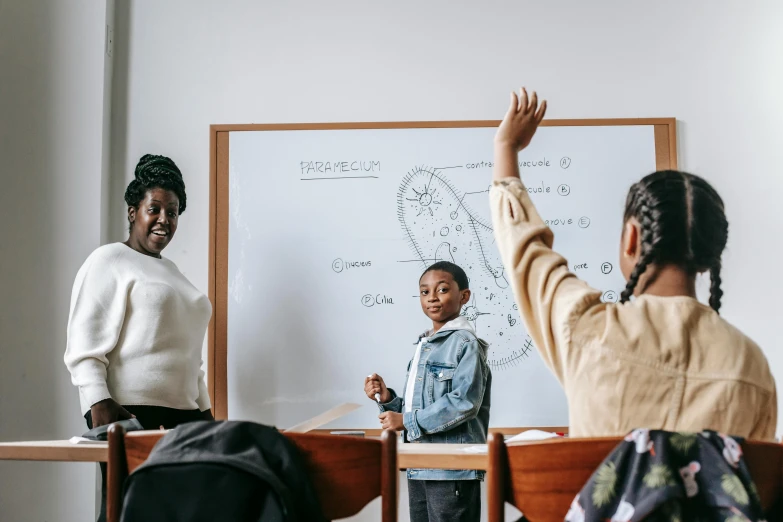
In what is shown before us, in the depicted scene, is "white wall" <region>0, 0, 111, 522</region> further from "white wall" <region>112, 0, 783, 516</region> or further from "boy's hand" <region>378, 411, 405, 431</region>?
"boy's hand" <region>378, 411, 405, 431</region>

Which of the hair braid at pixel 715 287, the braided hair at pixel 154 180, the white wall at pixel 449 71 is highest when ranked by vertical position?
the white wall at pixel 449 71

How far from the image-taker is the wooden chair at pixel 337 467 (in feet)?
3.64

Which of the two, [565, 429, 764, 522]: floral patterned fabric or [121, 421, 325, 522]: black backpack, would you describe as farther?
[121, 421, 325, 522]: black backpack

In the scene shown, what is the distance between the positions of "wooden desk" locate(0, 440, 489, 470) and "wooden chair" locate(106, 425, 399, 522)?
28cm

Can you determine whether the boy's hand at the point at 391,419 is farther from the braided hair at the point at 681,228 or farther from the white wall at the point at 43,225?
the braided hair at the point at 681,228

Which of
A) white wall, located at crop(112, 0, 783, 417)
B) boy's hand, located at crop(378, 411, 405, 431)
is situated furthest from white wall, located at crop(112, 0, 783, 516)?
boy's hand, located at crop(378, 411, 405, 431)

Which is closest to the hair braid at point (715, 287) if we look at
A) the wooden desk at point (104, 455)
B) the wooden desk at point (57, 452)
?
the wooden desk at point (104, 455)

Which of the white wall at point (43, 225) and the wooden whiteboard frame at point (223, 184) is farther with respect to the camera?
the wooden whiteboard frame at point (223, 184)

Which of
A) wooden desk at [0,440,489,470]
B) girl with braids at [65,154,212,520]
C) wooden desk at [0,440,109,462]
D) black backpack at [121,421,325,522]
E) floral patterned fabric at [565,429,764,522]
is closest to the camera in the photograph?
floral patterned fabric at [565,429,764,522]

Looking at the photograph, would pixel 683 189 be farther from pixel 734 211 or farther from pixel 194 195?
pixel 194 195

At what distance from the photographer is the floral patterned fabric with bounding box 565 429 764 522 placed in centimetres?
91

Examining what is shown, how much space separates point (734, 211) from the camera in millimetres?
3238

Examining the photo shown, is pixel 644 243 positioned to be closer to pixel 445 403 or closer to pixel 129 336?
pixel 445 403

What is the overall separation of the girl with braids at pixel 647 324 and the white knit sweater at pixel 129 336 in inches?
61.1
